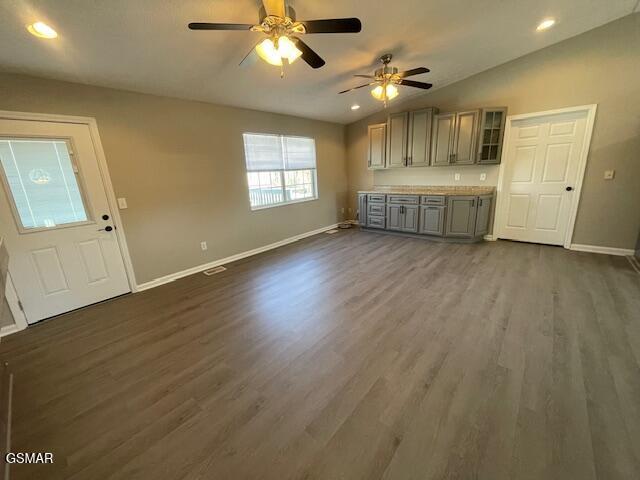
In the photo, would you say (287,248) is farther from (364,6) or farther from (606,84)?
(606,84)

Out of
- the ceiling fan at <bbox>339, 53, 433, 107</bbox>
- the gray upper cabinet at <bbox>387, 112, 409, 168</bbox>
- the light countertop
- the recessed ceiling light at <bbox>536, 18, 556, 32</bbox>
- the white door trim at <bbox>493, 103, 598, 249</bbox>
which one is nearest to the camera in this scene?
the recessed ceiling light at <bbox>536, 18, 556, 32</bbox>

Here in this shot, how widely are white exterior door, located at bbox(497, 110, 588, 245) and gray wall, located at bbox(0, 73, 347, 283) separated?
413 centimetres

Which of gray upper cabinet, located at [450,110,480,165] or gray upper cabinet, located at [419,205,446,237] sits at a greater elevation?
gray upper cabinet, located at [450,110,480,165]

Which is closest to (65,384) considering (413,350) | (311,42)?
(413,350)

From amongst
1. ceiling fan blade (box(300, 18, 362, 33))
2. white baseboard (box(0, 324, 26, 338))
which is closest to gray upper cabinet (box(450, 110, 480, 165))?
ceiling fan blade (box(300, 18, 362, 33))

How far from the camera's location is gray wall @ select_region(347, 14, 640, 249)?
134 inches

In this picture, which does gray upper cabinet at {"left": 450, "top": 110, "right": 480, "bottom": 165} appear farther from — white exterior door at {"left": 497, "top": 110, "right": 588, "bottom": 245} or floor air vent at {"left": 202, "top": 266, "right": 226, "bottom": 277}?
floor air vent at {"left": 202, "top": 266, "right": 226, "bottom": 277}

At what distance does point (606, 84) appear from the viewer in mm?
3520

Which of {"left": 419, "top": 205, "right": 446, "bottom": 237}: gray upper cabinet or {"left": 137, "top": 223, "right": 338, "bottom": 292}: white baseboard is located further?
{"left": 419, "top": 205, "right": 446, "bottom": 237}: gray upper cabinet

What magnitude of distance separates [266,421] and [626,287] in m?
4.02

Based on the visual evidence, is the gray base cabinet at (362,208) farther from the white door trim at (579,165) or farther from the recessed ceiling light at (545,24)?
the recessed ceiling light at (545,24)

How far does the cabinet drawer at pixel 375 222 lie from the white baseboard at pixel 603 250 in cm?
311

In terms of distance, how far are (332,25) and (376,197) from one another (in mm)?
3956

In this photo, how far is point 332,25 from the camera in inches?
70.3
